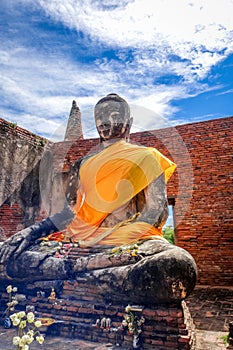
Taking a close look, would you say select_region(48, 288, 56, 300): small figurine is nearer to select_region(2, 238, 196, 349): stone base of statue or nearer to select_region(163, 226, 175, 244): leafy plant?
select_region(2, 238, 196, 349): stone base of statue

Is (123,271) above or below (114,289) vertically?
above

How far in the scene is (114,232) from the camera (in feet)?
10.1

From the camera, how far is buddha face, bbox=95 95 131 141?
3.48m

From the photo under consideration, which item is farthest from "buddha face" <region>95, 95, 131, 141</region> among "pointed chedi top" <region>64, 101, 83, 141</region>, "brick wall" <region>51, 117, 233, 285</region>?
"pointed chedi top" <region>64, 101, 83, 141</region>

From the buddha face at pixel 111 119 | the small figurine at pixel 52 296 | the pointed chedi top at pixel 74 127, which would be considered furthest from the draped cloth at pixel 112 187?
the pointed chedi top at pixel 74 127

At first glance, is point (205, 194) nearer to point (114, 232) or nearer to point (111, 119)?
point (111, 119)

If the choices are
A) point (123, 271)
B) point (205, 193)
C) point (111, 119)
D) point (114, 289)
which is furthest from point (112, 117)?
point (205, 193)

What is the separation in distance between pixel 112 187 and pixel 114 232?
50cm

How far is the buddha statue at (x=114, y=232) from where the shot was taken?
2.39m

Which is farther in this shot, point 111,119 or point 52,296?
point 111,119

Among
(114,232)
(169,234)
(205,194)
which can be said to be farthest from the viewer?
Result: (169,234)

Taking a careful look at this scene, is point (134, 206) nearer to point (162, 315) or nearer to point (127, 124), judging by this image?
point (127, 124)

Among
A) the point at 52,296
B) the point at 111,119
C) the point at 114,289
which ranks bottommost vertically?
the point at 52,296

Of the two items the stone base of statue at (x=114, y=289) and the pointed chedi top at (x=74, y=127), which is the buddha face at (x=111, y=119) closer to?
the stone base of statue at (x=114, y=289)
